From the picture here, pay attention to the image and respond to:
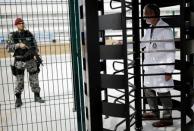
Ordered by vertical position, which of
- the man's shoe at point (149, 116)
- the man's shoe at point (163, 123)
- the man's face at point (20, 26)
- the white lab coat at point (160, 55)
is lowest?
the man's shoe at point (163, 123)

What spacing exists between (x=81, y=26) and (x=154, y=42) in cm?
87

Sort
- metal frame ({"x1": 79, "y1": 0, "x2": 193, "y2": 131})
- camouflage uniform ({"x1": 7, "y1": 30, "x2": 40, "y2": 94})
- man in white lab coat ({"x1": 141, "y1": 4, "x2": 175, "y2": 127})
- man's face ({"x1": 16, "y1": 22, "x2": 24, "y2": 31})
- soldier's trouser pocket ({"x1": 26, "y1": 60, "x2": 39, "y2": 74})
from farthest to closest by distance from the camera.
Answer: soldier's trouser pocket ({"x1": 26, "y1": 60, "x2": 39, "y2": 74}), man's face ({"x1": 16, "y1": 22, "x2": 24, "y2": 31}), camouflage uniform ({"x1": 7, "y1": 30, "x2": 40, "y2": 94}), man in white lab coat ({"x1": 141, "y1": 4, "x2": 175, "y2": 127}), metal frame ({"x1": 79, "y1": 0, "x2": 193, "y2": 131})

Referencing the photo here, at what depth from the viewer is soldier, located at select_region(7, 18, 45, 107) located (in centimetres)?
333

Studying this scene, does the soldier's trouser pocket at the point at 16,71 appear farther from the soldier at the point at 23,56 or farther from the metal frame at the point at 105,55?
the metal frame at the point at 105,55

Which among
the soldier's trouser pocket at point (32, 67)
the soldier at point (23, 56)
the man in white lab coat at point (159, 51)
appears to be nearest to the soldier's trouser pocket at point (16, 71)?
the soldier at point (23, 56)

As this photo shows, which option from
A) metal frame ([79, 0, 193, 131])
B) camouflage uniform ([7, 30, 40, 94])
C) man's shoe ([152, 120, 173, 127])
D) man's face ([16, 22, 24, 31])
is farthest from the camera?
man's face ([16, 22, 24, 31])

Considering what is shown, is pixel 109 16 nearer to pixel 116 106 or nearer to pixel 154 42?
pixel 154 42

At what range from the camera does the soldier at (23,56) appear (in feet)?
10.9

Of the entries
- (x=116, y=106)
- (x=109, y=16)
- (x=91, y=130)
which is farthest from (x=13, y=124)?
(x=109, y=16)

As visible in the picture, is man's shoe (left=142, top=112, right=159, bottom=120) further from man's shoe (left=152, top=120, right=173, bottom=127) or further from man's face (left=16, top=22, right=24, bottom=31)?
man's face (left=16, top=22, right=24, bottom=31)

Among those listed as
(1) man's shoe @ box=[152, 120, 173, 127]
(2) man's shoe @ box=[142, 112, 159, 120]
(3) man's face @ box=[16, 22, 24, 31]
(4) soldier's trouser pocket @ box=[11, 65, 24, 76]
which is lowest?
(1) man's shoe @ box=[152, 120, 173, 127]

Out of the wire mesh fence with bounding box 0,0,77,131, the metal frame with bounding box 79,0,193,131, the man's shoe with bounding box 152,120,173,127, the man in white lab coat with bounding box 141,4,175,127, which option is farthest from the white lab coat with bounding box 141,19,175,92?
the wire mesh fence with bounding box 0,0,77,131

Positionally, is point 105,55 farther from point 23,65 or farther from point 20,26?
point 23,65

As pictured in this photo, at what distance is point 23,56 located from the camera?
151 inches
